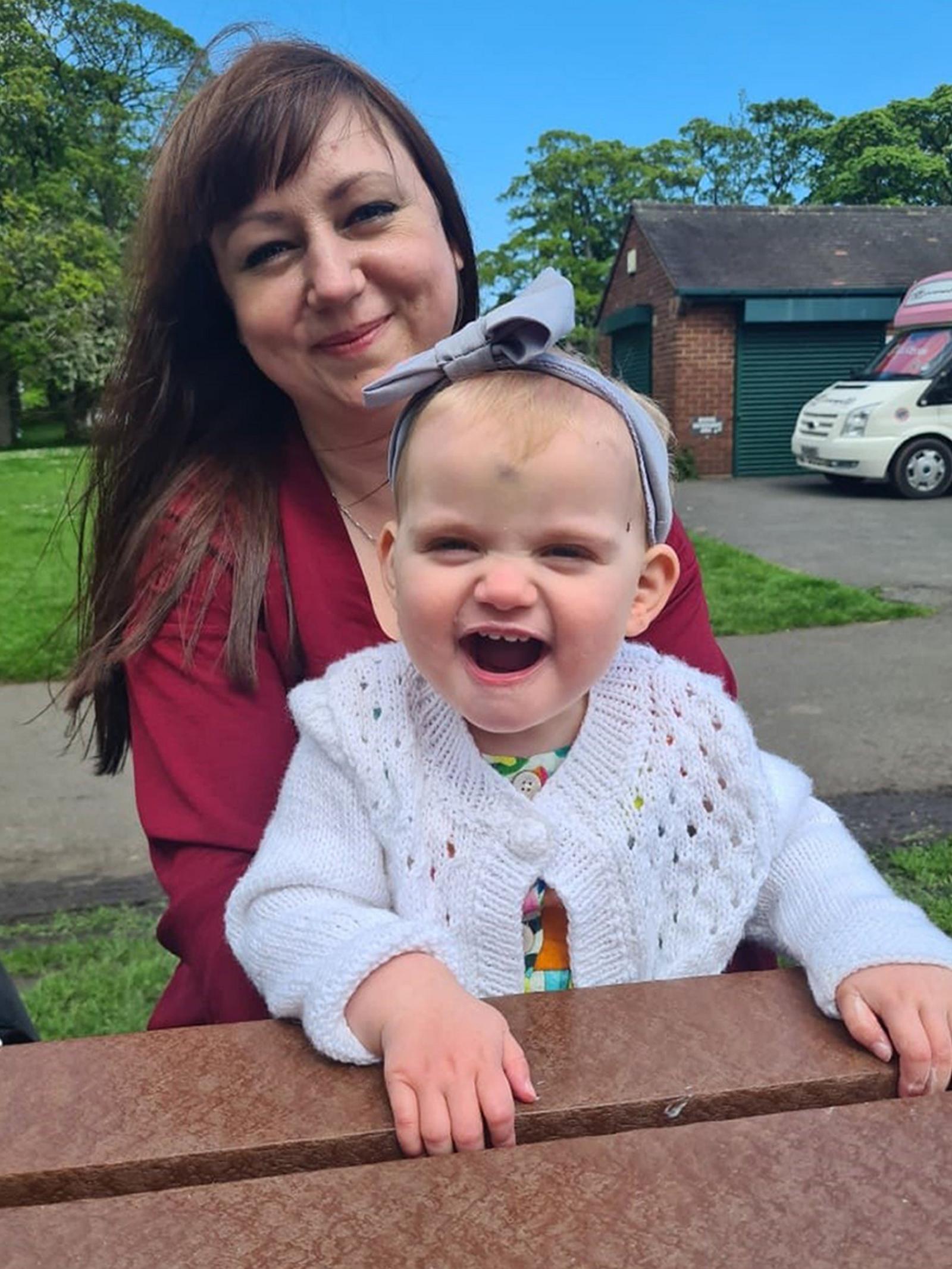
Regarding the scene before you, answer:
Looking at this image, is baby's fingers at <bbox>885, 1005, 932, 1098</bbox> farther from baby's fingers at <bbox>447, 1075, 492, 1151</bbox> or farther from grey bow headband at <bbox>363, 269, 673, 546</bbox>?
grey bow headband at <bbox>363, 269, 673, 546</bbox>

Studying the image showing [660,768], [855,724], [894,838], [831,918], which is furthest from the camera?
[855,724]

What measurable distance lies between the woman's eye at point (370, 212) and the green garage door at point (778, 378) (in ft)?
53.3

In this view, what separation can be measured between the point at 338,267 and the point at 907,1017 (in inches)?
49.3

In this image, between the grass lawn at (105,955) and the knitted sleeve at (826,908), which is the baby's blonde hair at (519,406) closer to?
the knitted sleeve at (826,908)

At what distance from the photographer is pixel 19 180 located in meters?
34.7

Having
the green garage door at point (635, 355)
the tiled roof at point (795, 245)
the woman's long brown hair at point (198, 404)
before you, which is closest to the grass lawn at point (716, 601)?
the woman's long brown hair at point (198, 404)

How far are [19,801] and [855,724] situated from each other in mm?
3453

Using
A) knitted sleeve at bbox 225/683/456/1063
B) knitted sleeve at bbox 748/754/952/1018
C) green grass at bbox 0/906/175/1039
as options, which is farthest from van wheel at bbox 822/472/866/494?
knitted sleeve at bbox 225/683/456/1063

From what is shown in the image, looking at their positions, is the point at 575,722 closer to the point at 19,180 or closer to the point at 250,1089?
the point at 250,1089

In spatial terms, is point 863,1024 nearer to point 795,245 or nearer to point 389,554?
point 389,554

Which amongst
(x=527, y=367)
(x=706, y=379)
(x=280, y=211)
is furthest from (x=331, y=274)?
(x=706, y=379)

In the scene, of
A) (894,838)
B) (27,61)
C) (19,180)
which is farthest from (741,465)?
(27,61)

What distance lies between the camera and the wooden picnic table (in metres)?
0.76

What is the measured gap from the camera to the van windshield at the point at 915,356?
12.6 m
